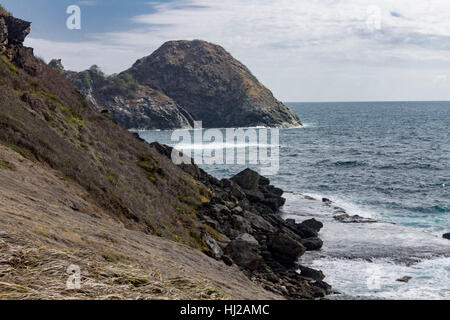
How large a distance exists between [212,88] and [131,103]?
41245 mm

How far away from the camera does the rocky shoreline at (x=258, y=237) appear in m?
19.3

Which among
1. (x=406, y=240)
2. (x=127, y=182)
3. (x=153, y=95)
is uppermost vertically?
(x=153, y=95)

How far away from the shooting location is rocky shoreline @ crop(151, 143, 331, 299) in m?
19.3

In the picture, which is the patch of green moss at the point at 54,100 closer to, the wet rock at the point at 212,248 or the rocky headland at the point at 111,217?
the rocky headland at the point at 111,217

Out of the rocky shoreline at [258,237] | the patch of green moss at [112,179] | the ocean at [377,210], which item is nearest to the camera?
the patch of green moss at [112,179]

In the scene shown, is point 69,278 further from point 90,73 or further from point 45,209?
point 90,73

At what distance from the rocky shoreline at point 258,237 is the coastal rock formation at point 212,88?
4790 inches

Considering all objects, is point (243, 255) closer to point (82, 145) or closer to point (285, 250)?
point (285, 250)

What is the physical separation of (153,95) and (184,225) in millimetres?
141518

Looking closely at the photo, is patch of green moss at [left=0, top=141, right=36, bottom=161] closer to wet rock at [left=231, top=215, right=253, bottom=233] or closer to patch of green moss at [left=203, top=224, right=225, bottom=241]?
patch of green moss at [left=203, top=224, right=225, bottom=241]

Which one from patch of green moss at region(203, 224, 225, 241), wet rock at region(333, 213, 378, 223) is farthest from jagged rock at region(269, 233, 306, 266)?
wet rock at region(333, 213, 378, 223)

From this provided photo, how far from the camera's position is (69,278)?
208 inches

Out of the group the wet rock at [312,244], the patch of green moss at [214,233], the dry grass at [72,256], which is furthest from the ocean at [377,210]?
the dry grass at [72,256]
